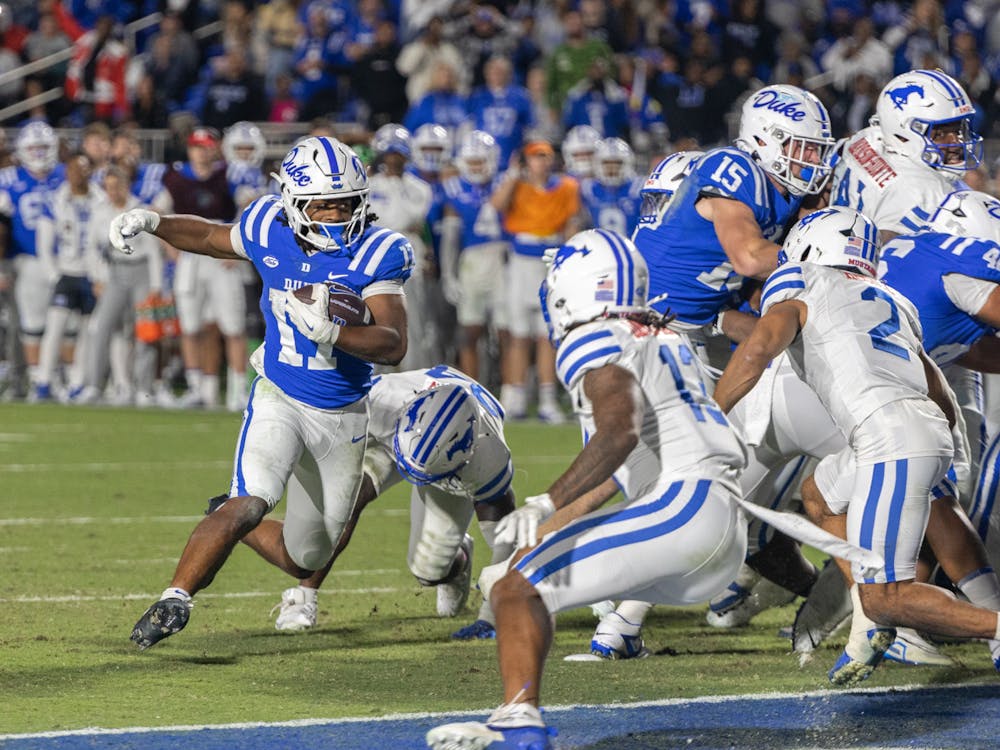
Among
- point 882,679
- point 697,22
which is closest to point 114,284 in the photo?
point 697,22

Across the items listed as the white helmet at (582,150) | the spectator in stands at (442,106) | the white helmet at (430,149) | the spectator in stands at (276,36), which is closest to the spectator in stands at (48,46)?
the spectator in stands at (276,36)

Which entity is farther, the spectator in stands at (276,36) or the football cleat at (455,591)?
the spectator in stands at (276,36)

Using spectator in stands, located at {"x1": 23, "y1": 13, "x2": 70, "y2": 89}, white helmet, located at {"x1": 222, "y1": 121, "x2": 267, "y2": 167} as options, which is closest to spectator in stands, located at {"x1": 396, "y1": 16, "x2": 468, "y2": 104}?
white helmet, located at {"x1": 222, "y1": 121, "x2": 267, "y2": 167}

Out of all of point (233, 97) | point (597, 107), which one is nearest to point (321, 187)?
point (597, 107)

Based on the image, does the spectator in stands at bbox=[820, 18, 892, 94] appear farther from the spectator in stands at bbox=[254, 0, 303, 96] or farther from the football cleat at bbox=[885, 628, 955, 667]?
the football cleat at bbox=[885, 628, 955, 667]

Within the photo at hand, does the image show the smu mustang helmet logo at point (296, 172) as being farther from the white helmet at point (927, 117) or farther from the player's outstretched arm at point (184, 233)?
the white helmet at point (927, 117)

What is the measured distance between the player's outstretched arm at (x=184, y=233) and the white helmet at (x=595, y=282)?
1.95 metres

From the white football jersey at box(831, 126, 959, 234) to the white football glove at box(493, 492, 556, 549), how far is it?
286 centimetres

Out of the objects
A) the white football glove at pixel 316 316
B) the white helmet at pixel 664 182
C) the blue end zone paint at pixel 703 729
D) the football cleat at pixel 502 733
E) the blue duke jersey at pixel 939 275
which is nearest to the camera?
the football cleat at pixel 502 733

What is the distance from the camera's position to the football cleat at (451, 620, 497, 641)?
233 inches

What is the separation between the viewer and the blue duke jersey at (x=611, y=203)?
517 inches

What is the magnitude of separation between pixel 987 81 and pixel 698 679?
11077mm

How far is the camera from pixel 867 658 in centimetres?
491

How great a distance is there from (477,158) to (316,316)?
815 cm
